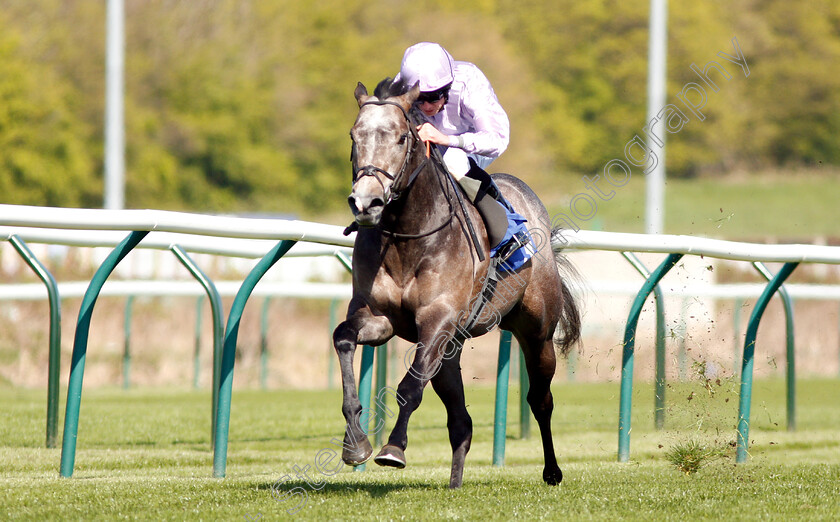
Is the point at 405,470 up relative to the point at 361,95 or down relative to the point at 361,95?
down

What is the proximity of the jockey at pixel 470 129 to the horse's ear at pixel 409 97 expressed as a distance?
0.67 ft

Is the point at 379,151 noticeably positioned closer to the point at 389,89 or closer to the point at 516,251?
the point at 389,89

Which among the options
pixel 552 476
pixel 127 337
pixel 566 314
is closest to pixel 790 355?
pixel 566 314

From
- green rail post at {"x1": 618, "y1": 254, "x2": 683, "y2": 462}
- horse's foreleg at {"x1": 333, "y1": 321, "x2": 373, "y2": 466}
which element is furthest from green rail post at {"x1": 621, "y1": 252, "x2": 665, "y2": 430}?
horse's foreleg at {"x1": 333, "y1": 321, "x2": 373, "y2": 466}

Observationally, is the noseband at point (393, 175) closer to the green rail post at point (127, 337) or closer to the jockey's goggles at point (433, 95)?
the jockey's goggles at point (433, 95)

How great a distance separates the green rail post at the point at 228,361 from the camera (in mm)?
5219

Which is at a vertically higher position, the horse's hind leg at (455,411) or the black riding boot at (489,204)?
the black riding boot at (489,204)

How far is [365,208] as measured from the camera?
4.12 meters

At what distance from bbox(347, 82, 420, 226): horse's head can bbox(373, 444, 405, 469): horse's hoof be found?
807 mm

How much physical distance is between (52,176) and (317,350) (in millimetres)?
14540

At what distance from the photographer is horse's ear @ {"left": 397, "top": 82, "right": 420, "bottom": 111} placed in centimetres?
452

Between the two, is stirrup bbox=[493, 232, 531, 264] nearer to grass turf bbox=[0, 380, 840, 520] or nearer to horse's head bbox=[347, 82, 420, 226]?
horse's head bbox=[347, 82, 420, 226]

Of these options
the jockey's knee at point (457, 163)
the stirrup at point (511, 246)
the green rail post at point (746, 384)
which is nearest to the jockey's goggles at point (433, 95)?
the jockey's knee at point (457, 163)

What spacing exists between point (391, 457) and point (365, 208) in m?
0.88
